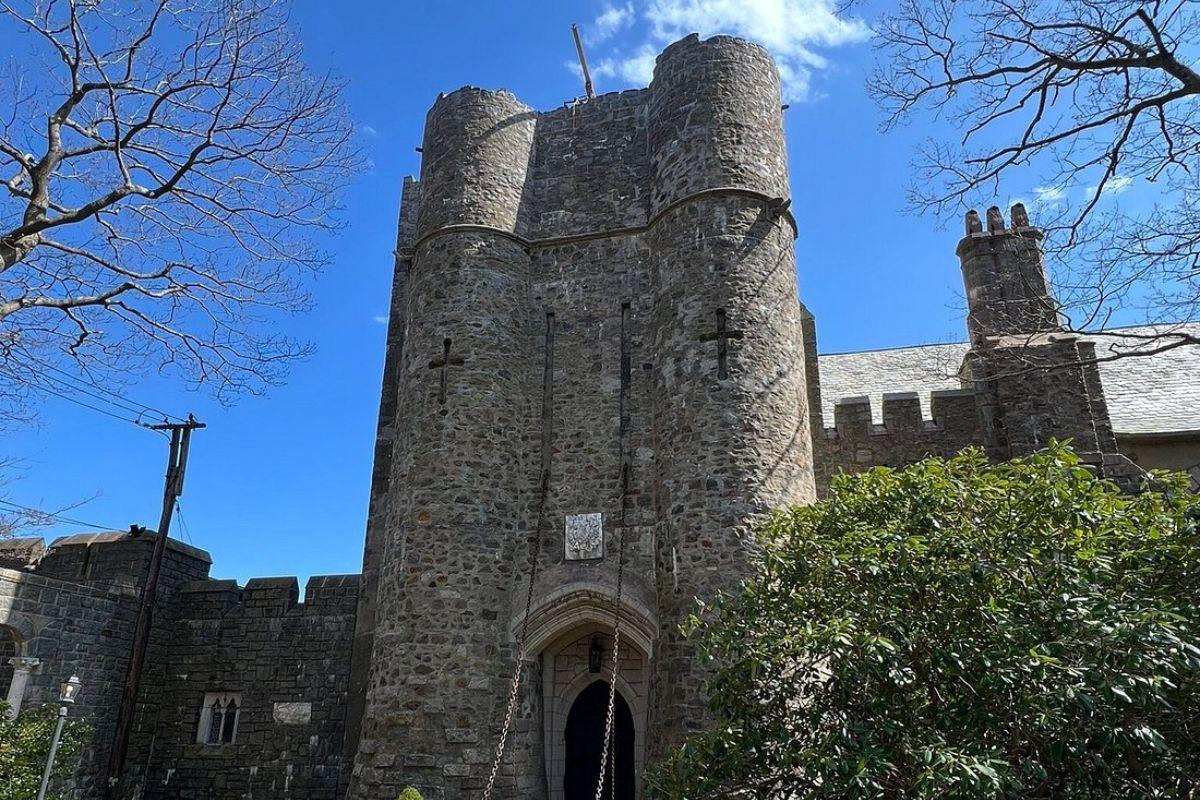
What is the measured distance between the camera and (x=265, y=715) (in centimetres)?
1416

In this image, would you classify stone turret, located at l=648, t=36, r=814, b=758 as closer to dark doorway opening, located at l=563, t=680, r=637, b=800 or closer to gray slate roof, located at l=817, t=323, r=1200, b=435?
dark doorway opening, located at l=563, t=680, r=637, b=800

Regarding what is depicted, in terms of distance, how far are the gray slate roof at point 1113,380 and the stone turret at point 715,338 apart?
8.89 feet

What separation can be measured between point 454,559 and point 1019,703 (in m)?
7.97

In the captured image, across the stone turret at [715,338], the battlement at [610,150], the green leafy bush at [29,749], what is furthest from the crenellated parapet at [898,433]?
the green leafy bush at [29,749]

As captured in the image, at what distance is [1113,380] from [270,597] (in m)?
16.3

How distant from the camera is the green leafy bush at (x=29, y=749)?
11.8 m

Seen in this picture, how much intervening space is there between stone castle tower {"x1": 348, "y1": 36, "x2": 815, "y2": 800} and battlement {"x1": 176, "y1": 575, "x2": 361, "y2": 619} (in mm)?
1220

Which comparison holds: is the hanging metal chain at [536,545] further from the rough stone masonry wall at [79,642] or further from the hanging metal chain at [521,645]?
the rough stone masonry wall at [79,642]

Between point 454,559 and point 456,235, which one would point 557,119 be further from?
point 454,559

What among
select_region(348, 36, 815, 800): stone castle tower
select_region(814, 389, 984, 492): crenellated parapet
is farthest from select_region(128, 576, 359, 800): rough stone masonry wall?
select_region(814, 389, 984, 492): crenellated parapet

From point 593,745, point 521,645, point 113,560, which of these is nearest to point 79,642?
point 113,560

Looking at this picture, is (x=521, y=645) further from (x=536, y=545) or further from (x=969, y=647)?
(x=969, y=647)

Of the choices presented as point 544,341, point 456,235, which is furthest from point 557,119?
point 544,341

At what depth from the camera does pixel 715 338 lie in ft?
39.6
